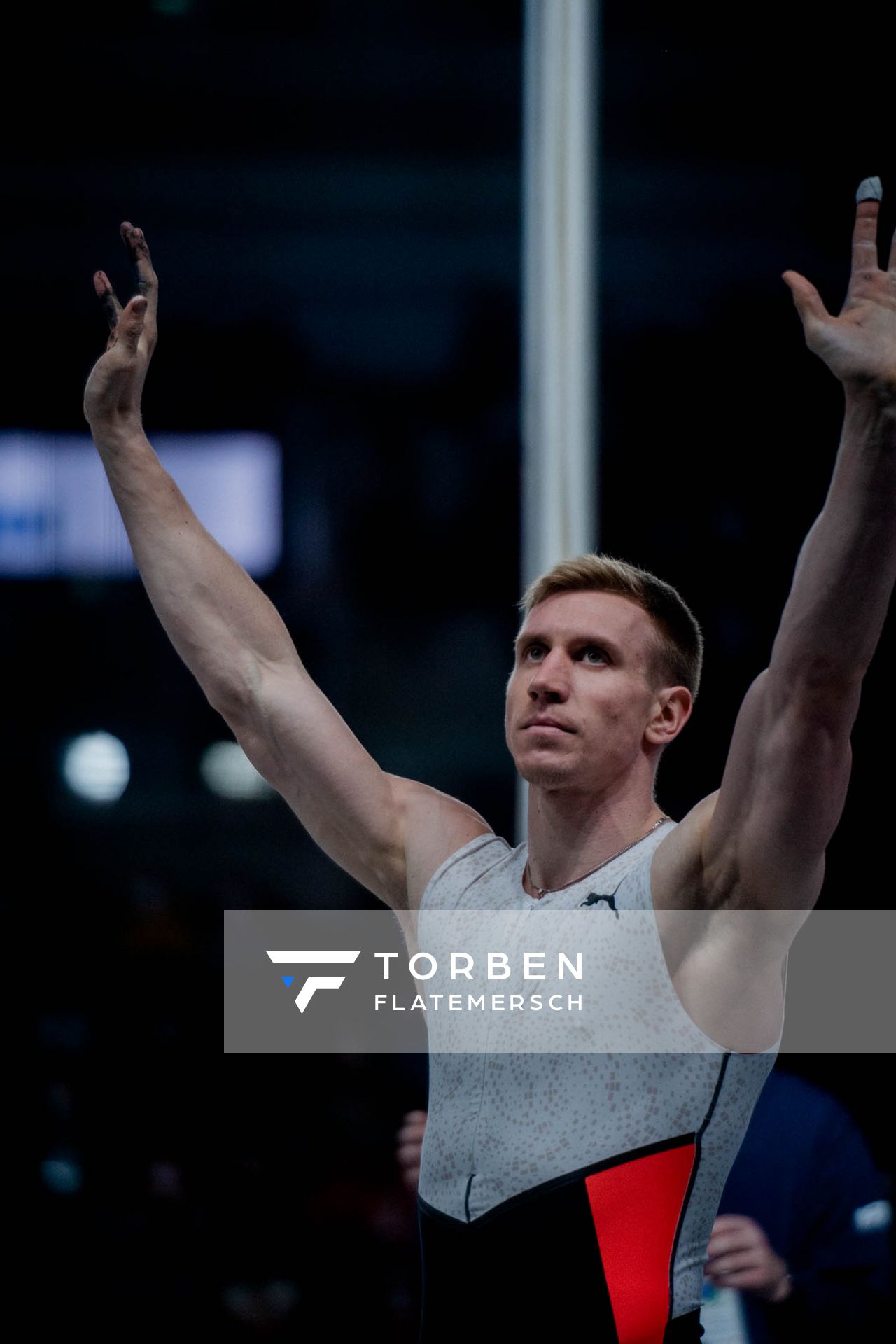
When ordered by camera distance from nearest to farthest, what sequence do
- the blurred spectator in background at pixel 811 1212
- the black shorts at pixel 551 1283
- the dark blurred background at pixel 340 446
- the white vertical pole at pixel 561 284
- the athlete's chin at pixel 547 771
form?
the black shorts at pixel 551 1283, the athlete's chin at pixel 547 771, the blurred spectator in background at pixel 811 1212, the white vertical pole at pixel 561 284, the dark blurred background at pixel 340 446

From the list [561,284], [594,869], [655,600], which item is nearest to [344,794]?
[594,869]

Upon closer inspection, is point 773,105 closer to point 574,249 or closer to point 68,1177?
point 574,249

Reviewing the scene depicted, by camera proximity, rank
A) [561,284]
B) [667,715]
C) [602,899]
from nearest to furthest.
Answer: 1. [602,899]
2. [667,715]
3. [561,284]

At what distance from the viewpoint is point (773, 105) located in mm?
2441

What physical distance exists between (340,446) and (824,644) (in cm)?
167

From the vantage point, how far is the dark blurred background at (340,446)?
94.1 inches

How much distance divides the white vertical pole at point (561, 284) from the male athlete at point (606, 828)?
2.07 ft

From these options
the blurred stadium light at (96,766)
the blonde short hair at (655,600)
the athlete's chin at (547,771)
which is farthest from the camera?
the blurred stadium light at (96,766)

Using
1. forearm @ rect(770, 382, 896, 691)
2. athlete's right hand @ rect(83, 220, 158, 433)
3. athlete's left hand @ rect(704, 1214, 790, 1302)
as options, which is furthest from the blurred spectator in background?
athlete's right hand @ rect(83, 220, 158, 433)

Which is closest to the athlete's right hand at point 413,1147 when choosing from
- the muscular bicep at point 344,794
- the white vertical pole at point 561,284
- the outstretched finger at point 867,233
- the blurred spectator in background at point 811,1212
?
the muscular bicep at point 344,794

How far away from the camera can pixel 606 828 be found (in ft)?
4.78

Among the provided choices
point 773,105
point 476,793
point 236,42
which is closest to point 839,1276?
point 476,793

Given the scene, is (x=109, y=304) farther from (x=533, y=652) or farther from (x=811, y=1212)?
(x=811, y=1212)

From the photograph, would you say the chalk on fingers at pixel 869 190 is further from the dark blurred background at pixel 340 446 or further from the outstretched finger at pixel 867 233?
the dark blurred background at pixel 340 446
